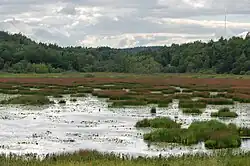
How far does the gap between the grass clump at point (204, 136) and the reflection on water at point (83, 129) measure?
550 mm

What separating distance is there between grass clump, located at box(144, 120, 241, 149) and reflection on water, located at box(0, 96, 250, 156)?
1.80 ft

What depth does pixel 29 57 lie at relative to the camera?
166 meters

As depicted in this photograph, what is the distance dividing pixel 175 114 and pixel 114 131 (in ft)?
35.1

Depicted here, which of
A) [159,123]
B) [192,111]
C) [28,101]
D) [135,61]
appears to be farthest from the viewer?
[135,61]

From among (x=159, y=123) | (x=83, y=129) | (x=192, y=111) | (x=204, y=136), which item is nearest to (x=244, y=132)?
(x=204, y=136)

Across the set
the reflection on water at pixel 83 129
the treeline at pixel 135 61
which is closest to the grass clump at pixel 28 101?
the reflection on water at pixel 83 129

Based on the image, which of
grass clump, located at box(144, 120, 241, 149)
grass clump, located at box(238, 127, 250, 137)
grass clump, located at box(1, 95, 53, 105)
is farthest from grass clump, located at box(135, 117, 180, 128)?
grass clump, located at box(1, 95, 53, 105)

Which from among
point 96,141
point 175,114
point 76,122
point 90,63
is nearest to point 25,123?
point 76,122

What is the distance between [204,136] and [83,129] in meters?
7.81

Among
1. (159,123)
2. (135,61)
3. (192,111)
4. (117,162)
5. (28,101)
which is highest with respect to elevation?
(135,61)

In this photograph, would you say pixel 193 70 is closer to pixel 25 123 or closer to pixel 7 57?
pixel 7 57

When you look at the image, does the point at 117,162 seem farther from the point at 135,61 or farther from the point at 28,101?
the point at 135,61

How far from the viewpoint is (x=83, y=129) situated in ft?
99.3

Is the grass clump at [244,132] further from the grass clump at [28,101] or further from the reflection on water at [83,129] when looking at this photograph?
the grass clump at [28,101]
